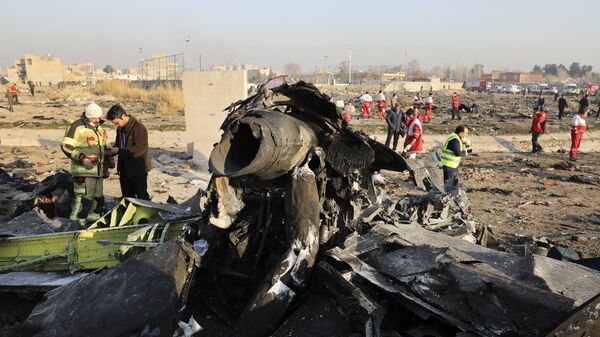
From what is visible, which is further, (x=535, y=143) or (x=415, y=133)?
(x=535, y=143)

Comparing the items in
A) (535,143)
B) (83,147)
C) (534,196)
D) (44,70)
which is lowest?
(534,196)

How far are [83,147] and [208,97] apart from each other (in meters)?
4.30

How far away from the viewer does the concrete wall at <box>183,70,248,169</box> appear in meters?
9.25

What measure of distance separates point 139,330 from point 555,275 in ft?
8.80

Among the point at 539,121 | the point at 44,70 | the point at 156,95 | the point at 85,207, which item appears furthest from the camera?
the point at 44,70

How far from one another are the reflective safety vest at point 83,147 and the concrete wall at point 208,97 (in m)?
3.87

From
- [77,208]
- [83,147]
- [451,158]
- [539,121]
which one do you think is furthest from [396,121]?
[77,208]

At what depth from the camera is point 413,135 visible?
32.9 ft

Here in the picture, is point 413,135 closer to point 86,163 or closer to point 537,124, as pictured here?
point 537,124

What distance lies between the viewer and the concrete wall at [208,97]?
30.3 ft

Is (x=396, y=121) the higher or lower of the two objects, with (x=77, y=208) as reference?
higher

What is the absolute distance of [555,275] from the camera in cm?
283

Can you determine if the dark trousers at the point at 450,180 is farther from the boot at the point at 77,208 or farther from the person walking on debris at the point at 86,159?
the boot at the point at 77,208

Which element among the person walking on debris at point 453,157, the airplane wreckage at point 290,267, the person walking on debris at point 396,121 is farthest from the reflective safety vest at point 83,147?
the person walking on debris at point 396,121
